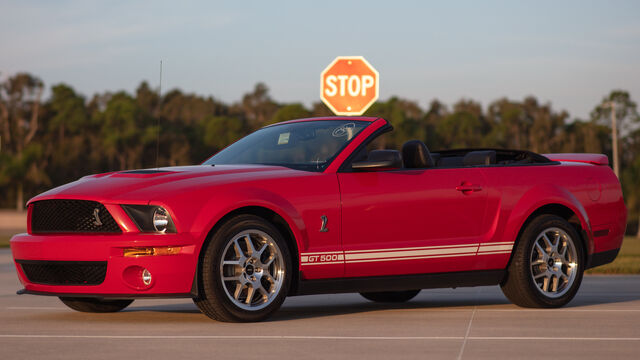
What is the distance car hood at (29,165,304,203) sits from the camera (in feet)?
24.1

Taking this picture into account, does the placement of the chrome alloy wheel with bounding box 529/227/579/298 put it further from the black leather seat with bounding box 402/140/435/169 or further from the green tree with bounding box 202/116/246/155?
the green tree with bounding box 202/116/246/155

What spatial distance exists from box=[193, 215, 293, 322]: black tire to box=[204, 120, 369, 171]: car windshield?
2.41 ft

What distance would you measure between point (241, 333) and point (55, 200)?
5.86 ft

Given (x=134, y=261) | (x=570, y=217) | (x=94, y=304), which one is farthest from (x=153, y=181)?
(x=570, y=217)

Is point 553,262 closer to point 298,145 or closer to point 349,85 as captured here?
point 298,145

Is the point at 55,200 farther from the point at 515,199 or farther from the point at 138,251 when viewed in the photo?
the point at 515,199

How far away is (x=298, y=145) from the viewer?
331 inches

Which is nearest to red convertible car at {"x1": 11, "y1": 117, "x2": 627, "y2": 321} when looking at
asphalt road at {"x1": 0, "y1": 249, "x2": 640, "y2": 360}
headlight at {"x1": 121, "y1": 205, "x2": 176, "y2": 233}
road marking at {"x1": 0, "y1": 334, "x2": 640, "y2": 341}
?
headlight at {"x1": 121, "y1": 205, "x2": 176, "y2": 233}

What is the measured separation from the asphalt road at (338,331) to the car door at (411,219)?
1.42 ft

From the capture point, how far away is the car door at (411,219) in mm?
7938

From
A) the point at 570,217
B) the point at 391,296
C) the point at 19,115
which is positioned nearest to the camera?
the point at 570,217

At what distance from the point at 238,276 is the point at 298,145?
142 cm

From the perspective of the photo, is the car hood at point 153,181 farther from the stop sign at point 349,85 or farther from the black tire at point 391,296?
the stop sign at point 349,85

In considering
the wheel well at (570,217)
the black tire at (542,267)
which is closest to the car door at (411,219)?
the black tire at (542,267)
